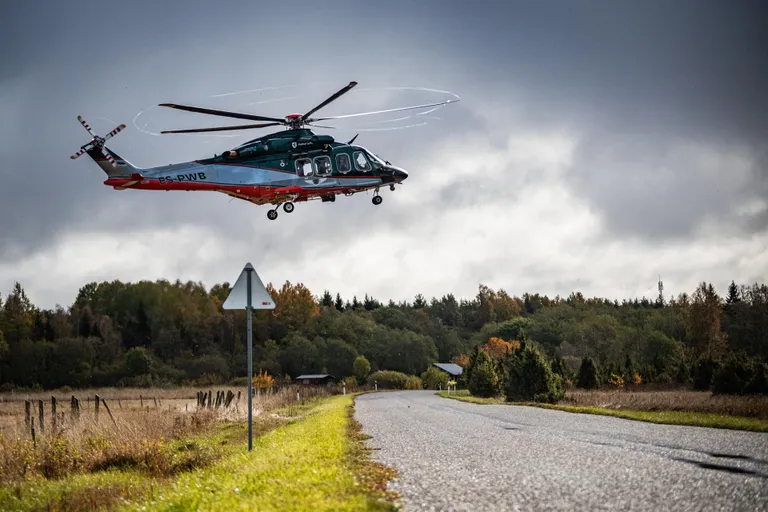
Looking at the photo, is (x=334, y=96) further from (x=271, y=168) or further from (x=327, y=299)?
(x=327, y=299)

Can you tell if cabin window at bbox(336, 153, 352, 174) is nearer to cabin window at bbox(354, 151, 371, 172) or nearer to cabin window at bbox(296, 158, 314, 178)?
cabin window at bbox(354, 151, 371, 172)

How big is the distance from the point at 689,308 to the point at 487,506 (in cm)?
9815

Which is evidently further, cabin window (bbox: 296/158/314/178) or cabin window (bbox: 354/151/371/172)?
cabin window (bbox: 354/151/371/172)

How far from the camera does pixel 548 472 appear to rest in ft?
33.3

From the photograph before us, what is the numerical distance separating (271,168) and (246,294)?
7859 mm

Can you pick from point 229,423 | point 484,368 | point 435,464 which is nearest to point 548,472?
point 435,464

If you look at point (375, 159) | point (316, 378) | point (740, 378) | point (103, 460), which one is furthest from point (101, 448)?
point (316, 378)

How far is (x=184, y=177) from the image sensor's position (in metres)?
18.9

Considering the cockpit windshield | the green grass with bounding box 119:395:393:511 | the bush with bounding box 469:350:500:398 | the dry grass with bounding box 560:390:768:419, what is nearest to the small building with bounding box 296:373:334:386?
the bush with bounding box 469:350:500:398

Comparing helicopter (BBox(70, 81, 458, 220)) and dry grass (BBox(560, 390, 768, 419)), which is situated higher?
helicopter (BBox(70, 81, 458, 220))

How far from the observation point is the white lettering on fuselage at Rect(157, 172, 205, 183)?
18.8 metres

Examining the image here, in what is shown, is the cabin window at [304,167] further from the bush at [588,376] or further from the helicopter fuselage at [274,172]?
the bush at [588,376]

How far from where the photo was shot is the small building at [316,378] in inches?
3748

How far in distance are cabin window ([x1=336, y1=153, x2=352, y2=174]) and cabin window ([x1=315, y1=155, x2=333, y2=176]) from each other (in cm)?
36
